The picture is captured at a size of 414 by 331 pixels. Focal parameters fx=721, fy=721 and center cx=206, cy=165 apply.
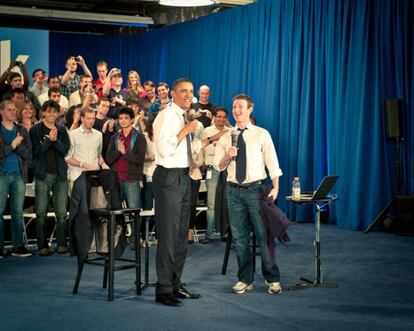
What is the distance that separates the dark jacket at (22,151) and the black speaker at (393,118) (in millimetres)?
4531

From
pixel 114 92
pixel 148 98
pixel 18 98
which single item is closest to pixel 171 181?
pixel 18 98

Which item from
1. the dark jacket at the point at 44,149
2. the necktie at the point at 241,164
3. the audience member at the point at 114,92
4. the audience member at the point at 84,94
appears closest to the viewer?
the necktie at the point at 241,164

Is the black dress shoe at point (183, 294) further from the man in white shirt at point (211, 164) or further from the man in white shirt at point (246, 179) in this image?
the man in white shirt at point (211, 164)

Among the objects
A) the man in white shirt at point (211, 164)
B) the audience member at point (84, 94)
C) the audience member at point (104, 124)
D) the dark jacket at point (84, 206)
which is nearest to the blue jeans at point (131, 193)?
the audience member at point (104, 124)

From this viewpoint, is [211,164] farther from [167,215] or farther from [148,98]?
[167,215]

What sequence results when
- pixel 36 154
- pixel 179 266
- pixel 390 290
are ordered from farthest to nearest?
pixel 36 154, pixel 390 290, pixel 179 266

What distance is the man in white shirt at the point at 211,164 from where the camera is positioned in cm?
854

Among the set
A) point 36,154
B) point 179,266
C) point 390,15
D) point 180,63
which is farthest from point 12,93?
point 180,63

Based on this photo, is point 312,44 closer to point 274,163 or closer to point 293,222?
point 293,222

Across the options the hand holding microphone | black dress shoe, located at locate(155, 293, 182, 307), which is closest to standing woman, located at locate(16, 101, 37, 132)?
the hand holding microphone

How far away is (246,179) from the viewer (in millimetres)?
5660

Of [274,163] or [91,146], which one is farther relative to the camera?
[91,146]

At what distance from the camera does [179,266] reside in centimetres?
554

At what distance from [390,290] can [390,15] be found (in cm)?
479
